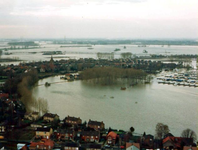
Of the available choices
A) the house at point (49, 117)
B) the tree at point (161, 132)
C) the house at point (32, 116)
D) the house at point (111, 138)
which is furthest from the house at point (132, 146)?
the house at point (32, 116)

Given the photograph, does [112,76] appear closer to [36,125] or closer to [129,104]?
[129,104]

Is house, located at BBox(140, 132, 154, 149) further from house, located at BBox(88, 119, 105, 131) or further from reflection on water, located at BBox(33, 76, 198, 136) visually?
house, located at BBox(88, 119, 105, 131)

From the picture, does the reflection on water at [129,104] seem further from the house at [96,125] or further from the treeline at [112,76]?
the treeline at [112,76]

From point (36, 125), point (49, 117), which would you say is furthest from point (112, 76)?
point (36, 125)

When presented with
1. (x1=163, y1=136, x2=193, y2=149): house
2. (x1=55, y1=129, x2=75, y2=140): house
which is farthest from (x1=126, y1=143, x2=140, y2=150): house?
(x1=55, y1=129, x2=75, y2=140): house

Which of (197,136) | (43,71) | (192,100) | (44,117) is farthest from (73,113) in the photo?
(43,71)

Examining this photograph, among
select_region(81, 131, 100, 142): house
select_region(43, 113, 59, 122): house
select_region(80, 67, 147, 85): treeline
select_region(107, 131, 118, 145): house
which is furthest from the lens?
select_region(80, 67, 147, 85): treeline
